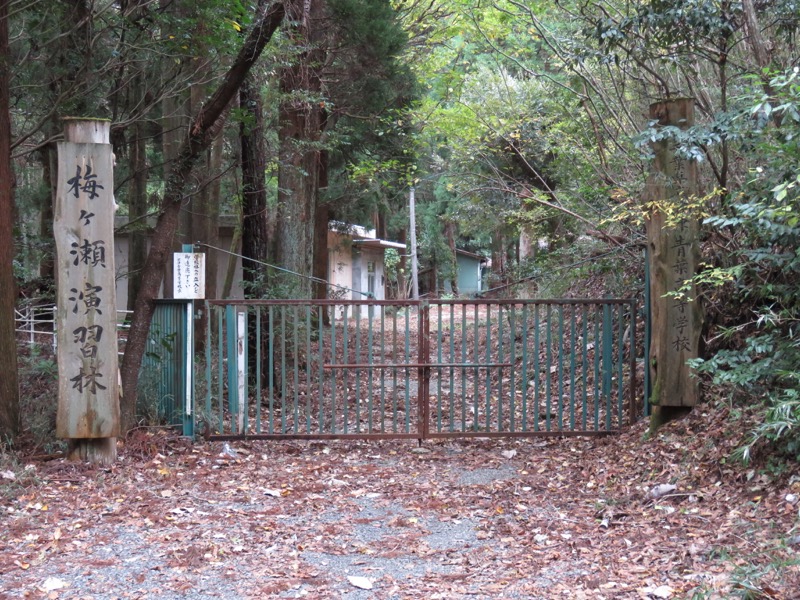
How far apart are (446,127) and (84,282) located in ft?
36.1

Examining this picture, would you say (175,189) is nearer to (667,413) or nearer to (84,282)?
(84,282)

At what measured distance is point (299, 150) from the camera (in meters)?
12.7

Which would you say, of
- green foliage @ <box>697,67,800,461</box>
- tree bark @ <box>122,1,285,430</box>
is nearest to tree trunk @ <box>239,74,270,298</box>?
tree bark @ <box>122,1,285,430</box>

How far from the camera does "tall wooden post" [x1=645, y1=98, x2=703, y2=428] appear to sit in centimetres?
783

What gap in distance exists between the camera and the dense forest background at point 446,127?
6781 millimetres

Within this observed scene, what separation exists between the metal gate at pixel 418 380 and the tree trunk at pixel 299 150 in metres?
0.86

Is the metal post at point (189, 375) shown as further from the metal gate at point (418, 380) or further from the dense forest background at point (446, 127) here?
the dense forest background at point (446, 127)

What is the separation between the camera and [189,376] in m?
8.89

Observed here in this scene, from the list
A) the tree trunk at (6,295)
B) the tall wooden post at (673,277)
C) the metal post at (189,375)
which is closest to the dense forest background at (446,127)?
the tree trunk at (6,295)

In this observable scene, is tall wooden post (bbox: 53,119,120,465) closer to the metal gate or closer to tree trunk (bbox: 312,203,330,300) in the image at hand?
the metal gate

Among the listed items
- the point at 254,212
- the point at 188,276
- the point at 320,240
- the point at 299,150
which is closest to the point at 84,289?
the point at 188,276

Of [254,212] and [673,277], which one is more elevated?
[254,212]

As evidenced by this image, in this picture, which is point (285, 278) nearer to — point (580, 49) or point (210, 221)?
point (210, 221)

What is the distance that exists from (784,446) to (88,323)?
20.8 feet
